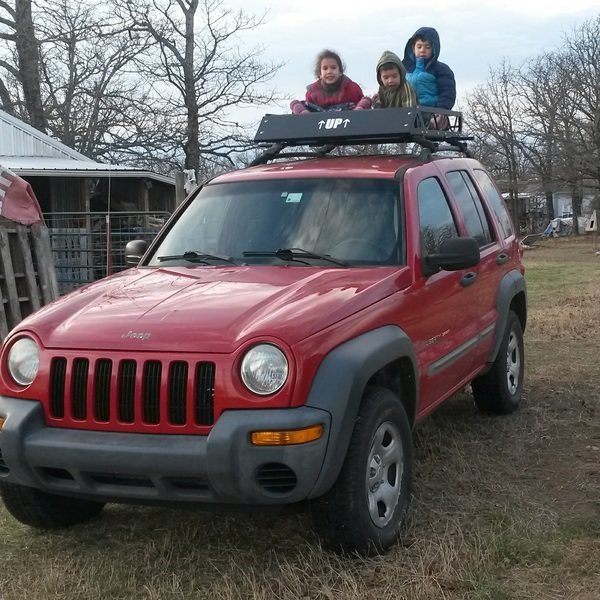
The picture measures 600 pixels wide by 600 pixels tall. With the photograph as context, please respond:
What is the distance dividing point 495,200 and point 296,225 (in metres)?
2.37

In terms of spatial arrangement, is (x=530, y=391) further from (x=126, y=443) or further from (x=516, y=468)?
(x=126, y=443)

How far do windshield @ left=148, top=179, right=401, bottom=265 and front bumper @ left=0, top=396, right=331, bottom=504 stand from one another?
1.31 metres

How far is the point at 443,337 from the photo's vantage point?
4770 mm

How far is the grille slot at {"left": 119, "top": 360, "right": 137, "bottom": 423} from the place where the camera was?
3.48m

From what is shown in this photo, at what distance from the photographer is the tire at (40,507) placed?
403 centimetres

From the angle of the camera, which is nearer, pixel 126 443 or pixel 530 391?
pixel 126 443

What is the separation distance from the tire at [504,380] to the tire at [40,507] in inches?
121

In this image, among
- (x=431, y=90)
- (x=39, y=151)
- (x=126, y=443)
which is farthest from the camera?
(x=39, y=151)

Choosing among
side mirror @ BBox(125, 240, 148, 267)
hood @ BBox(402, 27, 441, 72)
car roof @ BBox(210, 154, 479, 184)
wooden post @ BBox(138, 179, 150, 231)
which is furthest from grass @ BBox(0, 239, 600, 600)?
wooden post @ BBox(138, 179, 150, 231)

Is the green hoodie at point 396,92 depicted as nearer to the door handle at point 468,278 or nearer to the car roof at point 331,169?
the car roof at point 331,169

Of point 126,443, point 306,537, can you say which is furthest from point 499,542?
point 126,443

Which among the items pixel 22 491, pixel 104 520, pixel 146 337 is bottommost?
pixel 104 520

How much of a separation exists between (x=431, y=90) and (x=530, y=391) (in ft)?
8.71

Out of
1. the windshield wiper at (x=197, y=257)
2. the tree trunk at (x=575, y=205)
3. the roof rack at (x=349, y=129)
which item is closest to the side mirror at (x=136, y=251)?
the windshield wiper at (x=197, y=257)
